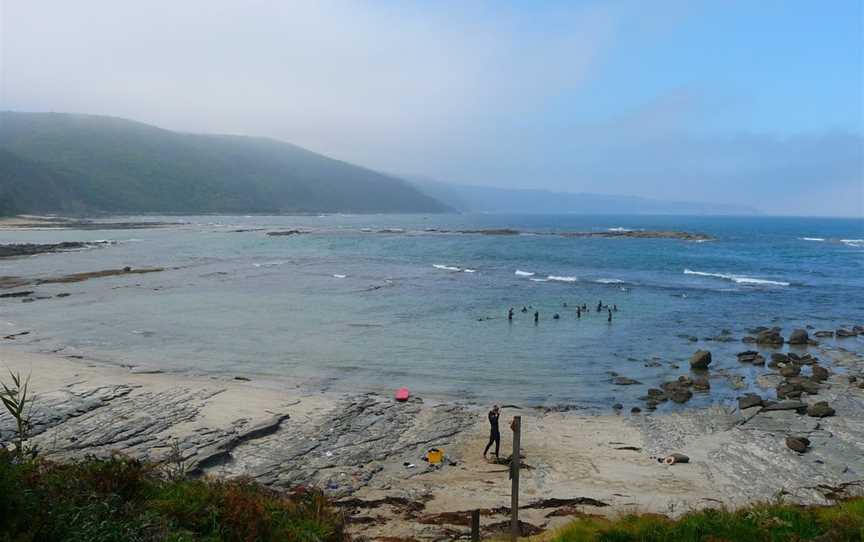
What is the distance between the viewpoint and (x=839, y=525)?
9.70 metres

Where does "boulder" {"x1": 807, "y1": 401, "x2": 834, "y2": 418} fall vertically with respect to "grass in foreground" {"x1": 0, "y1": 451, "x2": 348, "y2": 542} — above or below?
below

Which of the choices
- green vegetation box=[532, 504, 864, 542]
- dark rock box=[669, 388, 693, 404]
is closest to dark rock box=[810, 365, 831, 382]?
dark rock box=[669, 388, 693, 404]

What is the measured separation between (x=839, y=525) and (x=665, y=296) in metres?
41.2

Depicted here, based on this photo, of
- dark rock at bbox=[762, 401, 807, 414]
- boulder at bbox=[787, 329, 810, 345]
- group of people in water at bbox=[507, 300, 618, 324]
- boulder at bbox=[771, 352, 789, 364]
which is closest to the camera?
dark rock at bbox=[762, 401, 807, 414]

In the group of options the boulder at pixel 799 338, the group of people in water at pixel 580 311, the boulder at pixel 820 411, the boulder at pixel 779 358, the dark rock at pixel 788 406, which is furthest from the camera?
the group of people in water at pixel 580 311

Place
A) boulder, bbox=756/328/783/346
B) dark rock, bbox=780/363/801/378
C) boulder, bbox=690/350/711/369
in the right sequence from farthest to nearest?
boulder, bbox=756/328/783/346 → boulder, bbox=690/350/711/369 → dark rock, bbox=780/363/801/378

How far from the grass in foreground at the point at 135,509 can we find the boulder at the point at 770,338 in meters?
30.3

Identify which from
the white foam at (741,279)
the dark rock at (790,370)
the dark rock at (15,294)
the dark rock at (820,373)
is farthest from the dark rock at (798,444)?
the dark rock at (15,294)

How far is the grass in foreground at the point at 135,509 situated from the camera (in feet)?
23.2

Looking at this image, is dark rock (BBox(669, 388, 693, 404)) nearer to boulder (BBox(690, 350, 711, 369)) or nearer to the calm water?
the calm water

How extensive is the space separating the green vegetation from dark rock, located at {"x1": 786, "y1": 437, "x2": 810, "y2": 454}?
7.05 metres

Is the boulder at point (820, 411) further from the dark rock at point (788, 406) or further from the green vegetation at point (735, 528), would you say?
the green vegetation at point (735, 528)

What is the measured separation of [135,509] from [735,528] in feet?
32.1

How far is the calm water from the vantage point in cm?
2612
